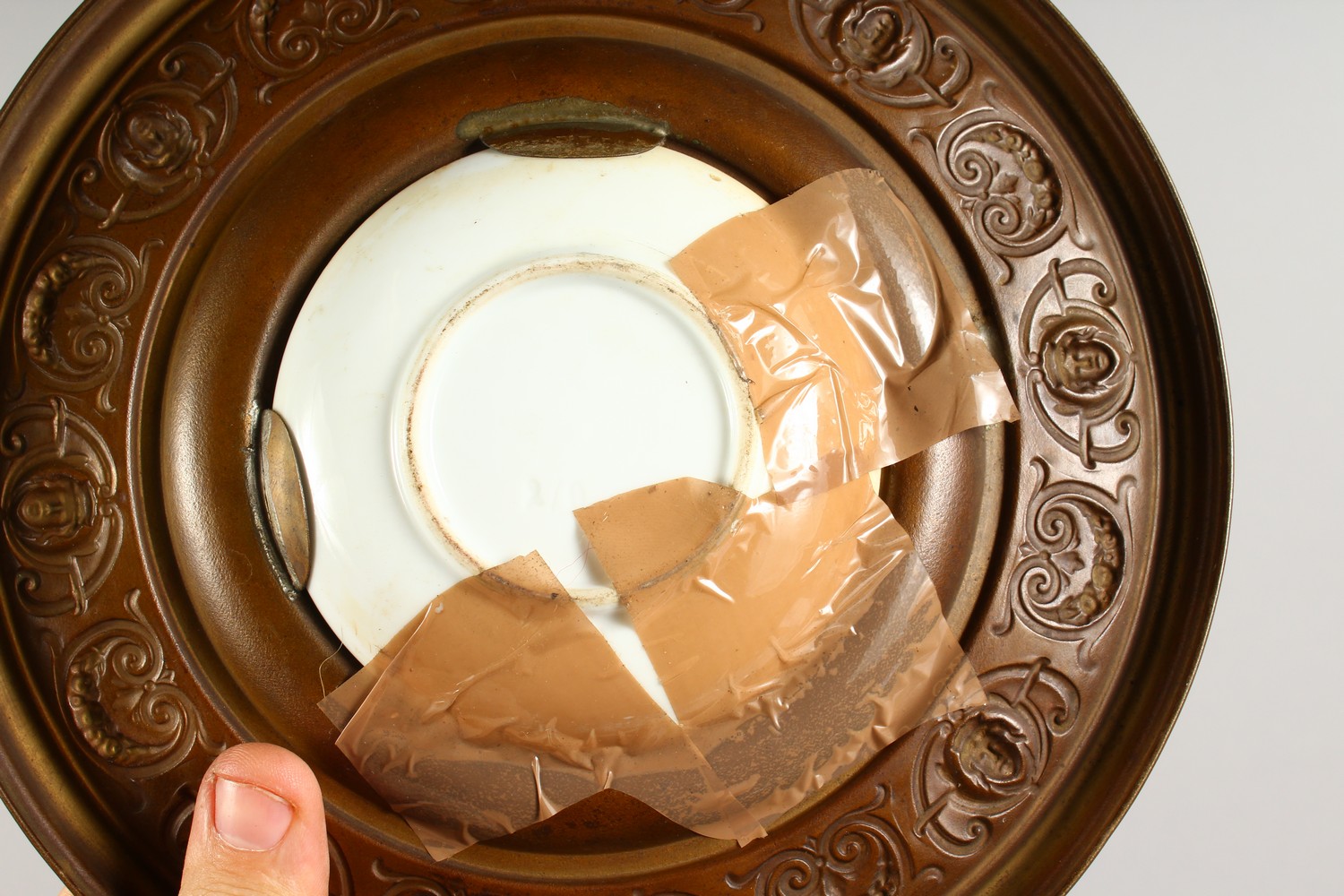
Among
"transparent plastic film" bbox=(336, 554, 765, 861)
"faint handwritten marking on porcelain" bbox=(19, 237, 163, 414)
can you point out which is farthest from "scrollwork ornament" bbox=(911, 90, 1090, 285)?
"faint handwritten marking on porcelain" bbox=(19, 237, 163, 414)

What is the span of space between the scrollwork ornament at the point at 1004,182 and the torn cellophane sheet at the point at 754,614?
5 centimetres

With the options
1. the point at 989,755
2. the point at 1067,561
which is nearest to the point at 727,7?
the point at 1067,561

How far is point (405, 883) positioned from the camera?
1.95 ft

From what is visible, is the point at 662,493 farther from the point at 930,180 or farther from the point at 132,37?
the point at 132,37

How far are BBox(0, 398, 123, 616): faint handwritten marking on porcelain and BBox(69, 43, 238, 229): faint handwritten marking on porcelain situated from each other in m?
0.15

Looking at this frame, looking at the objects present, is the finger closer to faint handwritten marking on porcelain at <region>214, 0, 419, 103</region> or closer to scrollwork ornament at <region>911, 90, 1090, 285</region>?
faint handwritten marking on porcelain at <region>214, 0, 419, 103</region>

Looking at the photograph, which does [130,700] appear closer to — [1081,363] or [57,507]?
[57,507]

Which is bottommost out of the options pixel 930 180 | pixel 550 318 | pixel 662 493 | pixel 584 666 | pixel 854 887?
pixel 854 887

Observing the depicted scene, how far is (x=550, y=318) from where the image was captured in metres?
0.56

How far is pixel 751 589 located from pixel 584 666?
0.12 metres

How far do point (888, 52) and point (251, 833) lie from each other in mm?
690

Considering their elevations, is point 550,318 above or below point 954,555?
above

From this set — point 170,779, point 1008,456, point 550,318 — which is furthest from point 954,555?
point 170,779

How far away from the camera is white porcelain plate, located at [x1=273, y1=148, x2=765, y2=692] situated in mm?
551
